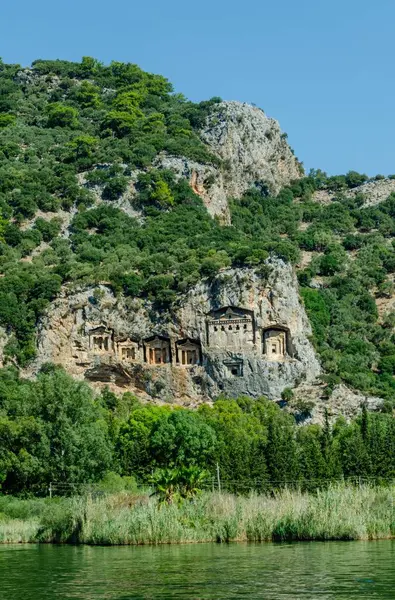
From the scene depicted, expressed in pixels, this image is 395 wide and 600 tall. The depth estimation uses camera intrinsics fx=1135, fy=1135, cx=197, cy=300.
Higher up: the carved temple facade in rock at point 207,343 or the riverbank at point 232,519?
the carved temple facade in rock at point 207,343

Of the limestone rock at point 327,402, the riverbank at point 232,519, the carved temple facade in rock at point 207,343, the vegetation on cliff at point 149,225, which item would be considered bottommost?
the riverbank at point 232,519

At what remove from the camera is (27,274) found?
106 m

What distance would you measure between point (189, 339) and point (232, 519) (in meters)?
52.2

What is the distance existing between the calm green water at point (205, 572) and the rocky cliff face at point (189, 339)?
51367 mm

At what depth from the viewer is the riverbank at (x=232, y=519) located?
4912 cm

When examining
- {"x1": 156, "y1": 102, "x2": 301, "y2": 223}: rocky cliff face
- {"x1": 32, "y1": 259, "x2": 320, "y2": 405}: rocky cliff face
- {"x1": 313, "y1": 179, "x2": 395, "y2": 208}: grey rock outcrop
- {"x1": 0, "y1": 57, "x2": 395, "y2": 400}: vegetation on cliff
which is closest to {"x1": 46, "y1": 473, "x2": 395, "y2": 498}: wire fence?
{"x1": 0, "y1": 57, "x2": 395, "y2": 400}: vegetation on cliff

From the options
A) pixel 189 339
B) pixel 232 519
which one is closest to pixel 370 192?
pixel 189 339

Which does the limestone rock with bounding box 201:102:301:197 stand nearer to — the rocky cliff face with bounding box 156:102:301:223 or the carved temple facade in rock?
the rocky cliff face with bounding box 156:102:301:223

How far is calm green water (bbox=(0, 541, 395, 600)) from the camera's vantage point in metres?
33.1

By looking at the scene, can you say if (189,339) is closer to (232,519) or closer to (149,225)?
(149,225)

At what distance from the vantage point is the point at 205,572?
123ft

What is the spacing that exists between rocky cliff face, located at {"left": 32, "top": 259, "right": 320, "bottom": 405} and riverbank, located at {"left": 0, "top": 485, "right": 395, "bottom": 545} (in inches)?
1853

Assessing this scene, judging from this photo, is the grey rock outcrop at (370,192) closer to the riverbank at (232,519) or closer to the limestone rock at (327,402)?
the limestone rock at (327,402)

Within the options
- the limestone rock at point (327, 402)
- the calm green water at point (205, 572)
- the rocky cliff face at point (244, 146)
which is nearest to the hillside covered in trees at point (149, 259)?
the limestone rock at point (327, 402)
